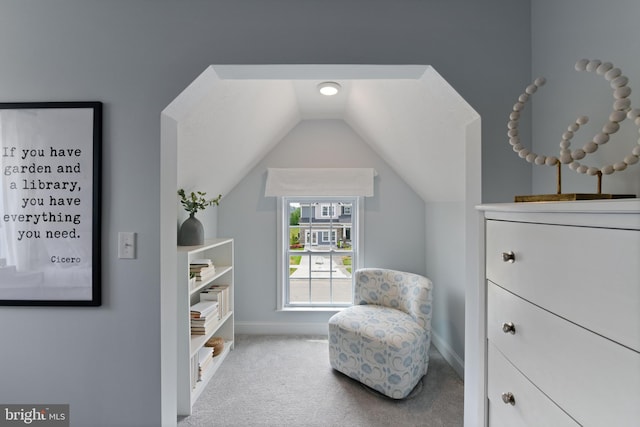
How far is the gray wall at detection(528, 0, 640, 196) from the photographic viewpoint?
90cm

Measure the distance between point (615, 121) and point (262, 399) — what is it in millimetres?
2377

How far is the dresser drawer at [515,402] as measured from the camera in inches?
28.1

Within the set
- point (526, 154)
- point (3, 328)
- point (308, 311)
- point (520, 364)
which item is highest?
point (526, 154)

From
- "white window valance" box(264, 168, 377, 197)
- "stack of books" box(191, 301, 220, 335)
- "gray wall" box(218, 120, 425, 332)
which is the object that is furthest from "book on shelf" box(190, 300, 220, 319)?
"white window valance" box(264, 168, 377, 197)

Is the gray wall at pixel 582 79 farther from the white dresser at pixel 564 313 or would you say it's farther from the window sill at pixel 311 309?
the window sill at pixel 311 309

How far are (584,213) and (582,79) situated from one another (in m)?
0.76

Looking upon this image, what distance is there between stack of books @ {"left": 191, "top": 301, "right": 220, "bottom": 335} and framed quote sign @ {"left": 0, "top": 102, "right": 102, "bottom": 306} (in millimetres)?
925

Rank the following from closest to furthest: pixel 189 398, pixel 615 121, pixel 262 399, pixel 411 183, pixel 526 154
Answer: pixel 615 121
pixel 526 154
pixel 189 398
pixel 262 399
pixel 411 183

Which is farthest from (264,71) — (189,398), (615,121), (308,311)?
(308,311)

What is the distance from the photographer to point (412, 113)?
6.65 ft

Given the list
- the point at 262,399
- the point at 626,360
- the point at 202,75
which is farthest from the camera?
the point at 262,399

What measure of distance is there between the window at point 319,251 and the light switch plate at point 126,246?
6.55ft

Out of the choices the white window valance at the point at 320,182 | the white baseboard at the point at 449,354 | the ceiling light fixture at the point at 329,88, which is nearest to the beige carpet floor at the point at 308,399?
the white baseboard at the point at 449,354

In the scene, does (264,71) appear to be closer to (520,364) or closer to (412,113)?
(412,113)
